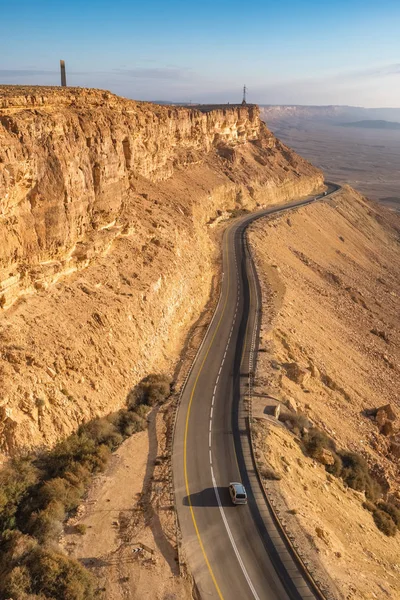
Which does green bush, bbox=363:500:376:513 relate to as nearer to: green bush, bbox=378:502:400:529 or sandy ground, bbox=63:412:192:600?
green bush, bbox=378:502:400:529

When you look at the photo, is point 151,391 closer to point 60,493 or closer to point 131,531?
point 60,493

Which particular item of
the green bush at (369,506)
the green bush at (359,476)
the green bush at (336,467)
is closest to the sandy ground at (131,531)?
the green bush at (336,467)

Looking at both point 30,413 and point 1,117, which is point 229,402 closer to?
point 30,413

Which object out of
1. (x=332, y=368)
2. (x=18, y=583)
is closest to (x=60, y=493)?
(x=18, y=583)

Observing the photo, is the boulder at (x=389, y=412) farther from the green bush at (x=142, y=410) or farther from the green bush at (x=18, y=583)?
the green bush at (x=18, y=583)

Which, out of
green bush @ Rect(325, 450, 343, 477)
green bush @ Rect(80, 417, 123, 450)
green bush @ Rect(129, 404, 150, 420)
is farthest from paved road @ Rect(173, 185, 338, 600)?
green bush @ Rect(325, 450, 343, 477)

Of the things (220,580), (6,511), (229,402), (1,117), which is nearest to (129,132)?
(1,117)
